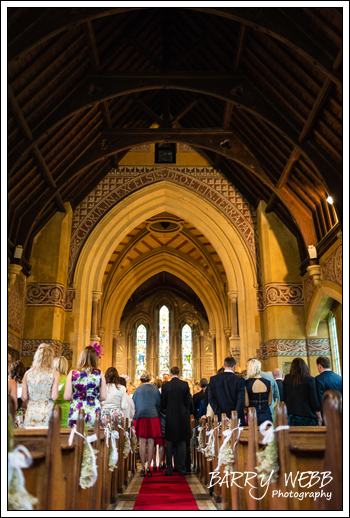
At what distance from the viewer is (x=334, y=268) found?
8500 mm

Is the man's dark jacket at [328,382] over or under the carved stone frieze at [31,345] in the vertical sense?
under

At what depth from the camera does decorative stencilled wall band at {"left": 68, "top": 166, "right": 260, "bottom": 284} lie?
38.6ft

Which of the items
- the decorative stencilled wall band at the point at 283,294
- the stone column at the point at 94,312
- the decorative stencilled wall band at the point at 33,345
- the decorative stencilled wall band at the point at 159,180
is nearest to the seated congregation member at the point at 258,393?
the decorative stencilled wall band at the point at 283,294

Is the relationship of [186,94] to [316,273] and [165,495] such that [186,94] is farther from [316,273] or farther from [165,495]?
[165,495]

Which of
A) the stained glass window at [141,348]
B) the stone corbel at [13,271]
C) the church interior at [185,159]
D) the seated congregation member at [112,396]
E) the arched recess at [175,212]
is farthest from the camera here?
the stained glass window at [141,348]

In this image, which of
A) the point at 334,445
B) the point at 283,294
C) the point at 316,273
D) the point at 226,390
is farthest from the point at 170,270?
the point at 334,445

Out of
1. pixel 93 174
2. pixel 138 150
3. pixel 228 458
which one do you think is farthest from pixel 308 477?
pixel 138 150

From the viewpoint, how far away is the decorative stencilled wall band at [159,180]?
11758mm

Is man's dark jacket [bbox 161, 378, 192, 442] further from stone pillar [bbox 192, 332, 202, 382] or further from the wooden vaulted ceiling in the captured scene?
stone pillar [bbox 192, 332, 202, 382]

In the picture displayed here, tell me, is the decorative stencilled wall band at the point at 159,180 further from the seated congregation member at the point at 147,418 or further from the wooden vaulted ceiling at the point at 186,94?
the seated congregation member at the point at 147,418

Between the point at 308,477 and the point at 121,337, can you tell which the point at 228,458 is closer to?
the point at 308,477

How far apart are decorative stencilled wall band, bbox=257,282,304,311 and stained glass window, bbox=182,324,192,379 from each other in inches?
447

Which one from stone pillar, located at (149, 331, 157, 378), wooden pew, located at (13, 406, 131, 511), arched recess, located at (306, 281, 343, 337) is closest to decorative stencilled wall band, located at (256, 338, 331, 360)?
arched recess, located at (306, 281, 343, 337)

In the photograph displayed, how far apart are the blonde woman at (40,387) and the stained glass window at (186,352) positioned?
1737cm
